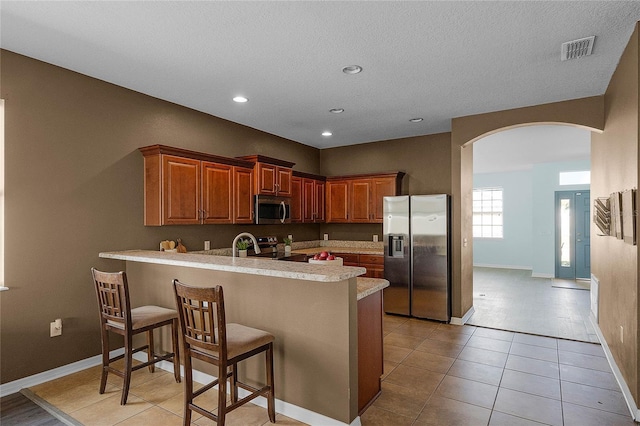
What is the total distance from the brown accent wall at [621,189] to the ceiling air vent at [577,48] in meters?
0.26

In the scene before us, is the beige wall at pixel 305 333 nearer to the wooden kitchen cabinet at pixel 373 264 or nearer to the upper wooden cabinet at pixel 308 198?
the upper wooden cabinet at pixel 308 198

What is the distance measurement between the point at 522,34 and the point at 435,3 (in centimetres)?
89

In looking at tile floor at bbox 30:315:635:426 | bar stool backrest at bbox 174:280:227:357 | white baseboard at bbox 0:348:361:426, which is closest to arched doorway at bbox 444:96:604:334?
tile floor at bbox 30:315:635:426

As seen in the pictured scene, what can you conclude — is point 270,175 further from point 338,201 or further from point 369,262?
point 369,262

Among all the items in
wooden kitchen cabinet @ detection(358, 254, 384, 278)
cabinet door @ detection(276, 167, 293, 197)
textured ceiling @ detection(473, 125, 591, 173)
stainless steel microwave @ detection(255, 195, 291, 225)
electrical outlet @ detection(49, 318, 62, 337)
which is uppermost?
textured ceiling @ detection(473, 125, 591, 173)

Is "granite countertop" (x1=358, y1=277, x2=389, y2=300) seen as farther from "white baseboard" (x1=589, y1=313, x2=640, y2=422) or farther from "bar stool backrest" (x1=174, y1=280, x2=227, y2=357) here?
"white baseboard" (x1=589, y1=313, x2=640, y2=422)

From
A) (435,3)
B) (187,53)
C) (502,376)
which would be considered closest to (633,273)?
(502,376)

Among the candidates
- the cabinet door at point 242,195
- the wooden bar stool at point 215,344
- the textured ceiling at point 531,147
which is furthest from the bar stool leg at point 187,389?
the textured ceiling at point 531,147

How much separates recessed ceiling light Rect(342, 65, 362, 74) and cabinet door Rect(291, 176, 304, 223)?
274 cm

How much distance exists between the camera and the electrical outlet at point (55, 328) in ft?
10.5

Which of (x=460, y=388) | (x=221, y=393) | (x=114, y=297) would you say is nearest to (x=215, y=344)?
(x=221, y=393)

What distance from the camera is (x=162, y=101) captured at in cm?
419

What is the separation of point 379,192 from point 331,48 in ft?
11.3

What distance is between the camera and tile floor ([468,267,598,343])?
15.4ft
